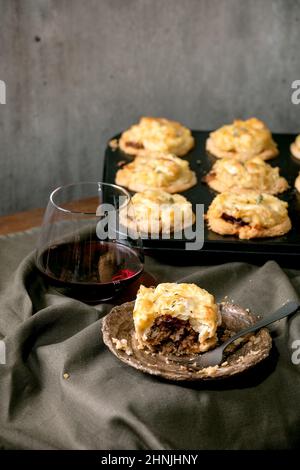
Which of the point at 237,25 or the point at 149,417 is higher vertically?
the point at 237,25

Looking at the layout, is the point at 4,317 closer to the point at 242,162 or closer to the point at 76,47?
the point at 242,162

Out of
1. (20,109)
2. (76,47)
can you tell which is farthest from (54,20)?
(20,109)

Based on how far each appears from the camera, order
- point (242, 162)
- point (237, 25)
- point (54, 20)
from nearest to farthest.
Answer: point (242, 162)
point (54, 20)
point (237, 25)

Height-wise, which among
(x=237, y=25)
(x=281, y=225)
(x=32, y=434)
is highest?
(x=237, y=25)

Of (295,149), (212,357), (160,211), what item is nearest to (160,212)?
(160,211)

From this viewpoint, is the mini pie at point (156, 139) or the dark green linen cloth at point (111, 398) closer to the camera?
the dark green linen cloth at point (111, 398)

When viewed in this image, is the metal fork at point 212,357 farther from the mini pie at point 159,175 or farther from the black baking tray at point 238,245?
the mini pie at point 159,175

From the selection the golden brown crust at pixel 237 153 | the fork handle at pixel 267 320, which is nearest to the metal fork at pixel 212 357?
the fork handle at pixel 267 320
